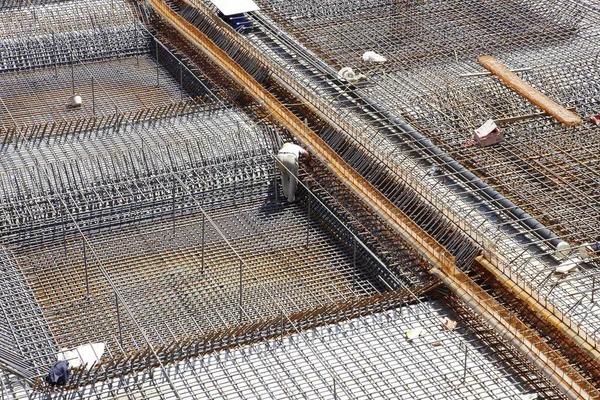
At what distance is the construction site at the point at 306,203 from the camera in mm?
13516

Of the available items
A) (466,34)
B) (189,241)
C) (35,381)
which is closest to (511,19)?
(466,34)

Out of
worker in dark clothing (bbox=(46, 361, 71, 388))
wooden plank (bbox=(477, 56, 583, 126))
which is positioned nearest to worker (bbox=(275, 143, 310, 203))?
wooden plank (bbox=(477, 56, 583, 126))

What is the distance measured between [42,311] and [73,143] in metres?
4.93

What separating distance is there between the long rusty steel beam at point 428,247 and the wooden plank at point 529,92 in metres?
3.43

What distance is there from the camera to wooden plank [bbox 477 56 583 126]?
1775cm

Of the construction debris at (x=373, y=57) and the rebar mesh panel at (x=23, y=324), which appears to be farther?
the construction debris at (x=373, y=57)

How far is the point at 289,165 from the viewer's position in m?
18.0

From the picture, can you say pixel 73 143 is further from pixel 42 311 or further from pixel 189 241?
pixel 42 311

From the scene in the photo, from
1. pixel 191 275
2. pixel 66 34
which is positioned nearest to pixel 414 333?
pixel 191 275

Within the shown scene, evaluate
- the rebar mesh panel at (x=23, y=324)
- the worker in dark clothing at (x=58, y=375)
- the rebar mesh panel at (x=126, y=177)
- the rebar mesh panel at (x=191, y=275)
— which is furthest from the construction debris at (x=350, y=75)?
the worker in dark clothing at (x=58, y=375)

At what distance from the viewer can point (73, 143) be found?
1961cm

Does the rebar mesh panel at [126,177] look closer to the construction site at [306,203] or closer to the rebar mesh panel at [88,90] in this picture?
the construction site at [306,203]

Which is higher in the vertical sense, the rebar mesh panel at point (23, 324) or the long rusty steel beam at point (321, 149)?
the long rusty steel beam at point (321, 149)

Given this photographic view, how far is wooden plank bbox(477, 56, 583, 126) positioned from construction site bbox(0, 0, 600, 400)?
0.05 meters
